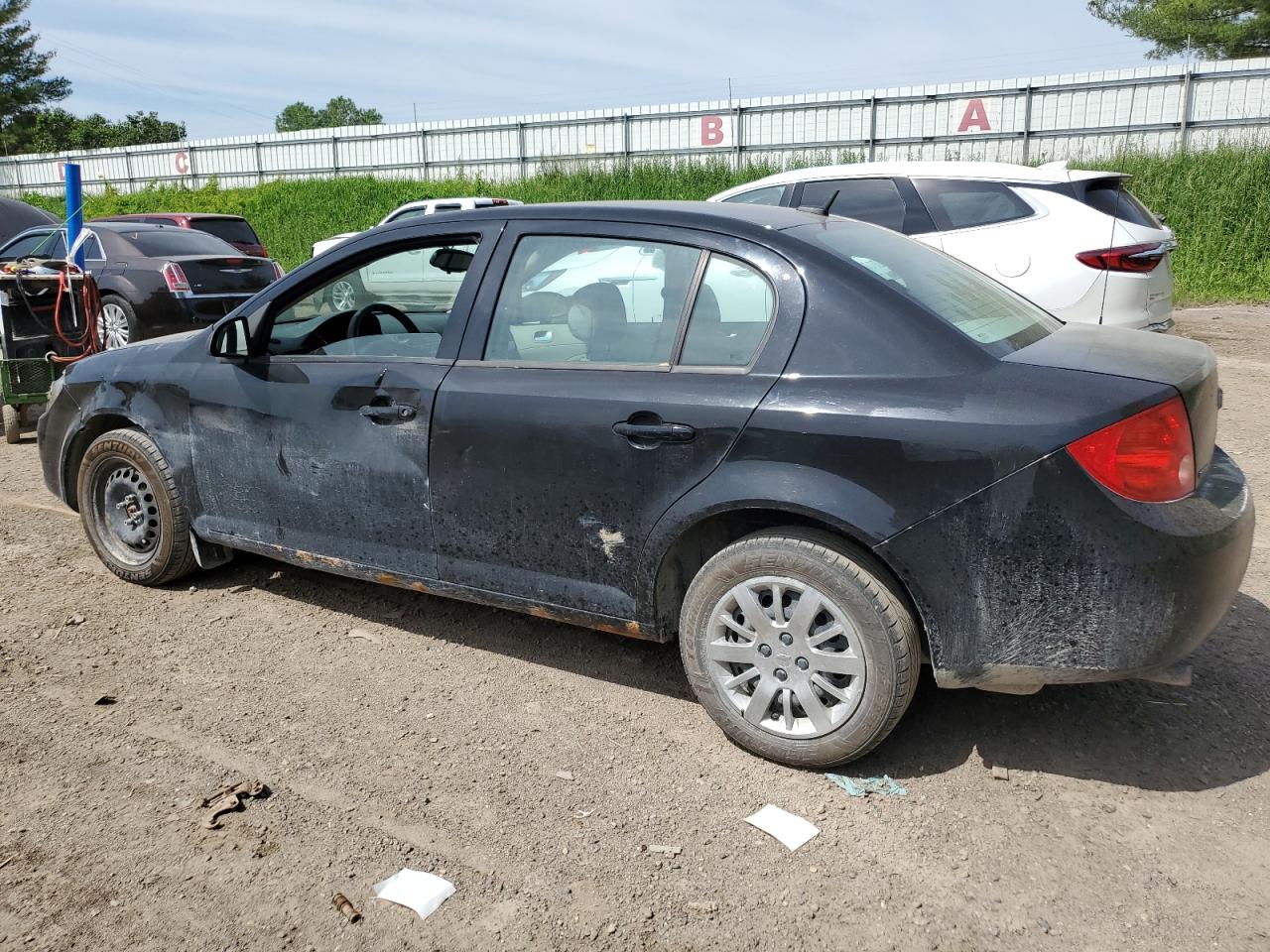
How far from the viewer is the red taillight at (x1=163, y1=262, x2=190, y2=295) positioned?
11430mm

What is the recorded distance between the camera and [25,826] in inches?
119

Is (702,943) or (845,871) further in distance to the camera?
(845,871)

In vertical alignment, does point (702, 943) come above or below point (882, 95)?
below

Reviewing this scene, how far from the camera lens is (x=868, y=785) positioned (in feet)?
10.6

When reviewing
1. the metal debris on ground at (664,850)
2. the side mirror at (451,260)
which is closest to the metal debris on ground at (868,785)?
the metal debris on ground at (664,850)

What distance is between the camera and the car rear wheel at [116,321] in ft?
37.4

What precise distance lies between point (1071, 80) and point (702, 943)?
70.7ft

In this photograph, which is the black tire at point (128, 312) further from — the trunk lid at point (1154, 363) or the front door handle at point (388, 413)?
the trunk lid at point (1154, 363)

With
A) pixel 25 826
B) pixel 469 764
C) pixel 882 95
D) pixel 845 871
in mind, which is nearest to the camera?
pixel 845 871

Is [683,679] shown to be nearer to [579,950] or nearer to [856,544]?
[856,544]

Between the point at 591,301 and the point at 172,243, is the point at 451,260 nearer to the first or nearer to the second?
the point at 591,301

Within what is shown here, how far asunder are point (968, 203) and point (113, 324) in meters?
8.71

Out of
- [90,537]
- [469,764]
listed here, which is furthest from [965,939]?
[90,537]

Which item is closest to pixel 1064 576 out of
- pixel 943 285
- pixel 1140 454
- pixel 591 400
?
pixel 1140 454
